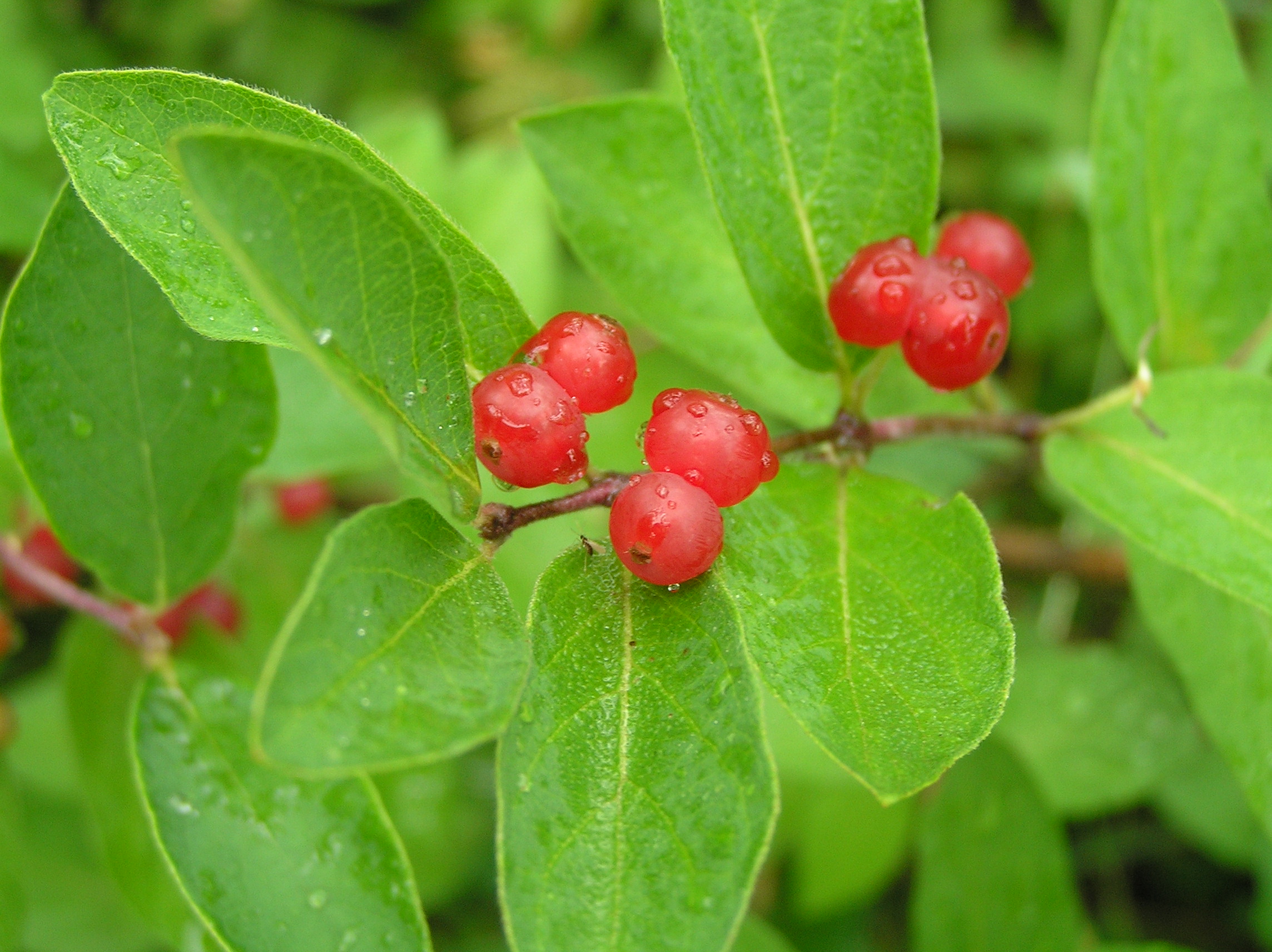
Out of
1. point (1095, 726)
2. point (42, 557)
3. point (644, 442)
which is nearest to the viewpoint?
point (644, 442)

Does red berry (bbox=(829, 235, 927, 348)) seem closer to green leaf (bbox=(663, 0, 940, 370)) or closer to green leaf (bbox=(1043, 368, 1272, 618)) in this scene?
green leaf (bbox=(663, 0, 940, 370))

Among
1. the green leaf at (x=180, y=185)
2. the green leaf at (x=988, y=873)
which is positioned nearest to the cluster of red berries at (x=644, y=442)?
the green leaf at (x=180, y=185)

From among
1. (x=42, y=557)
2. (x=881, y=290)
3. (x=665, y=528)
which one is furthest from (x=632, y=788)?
(x=42, y=557)

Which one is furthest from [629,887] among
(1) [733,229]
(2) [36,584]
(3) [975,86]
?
(3) [975,86]

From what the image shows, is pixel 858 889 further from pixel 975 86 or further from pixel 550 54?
pixel 550 54

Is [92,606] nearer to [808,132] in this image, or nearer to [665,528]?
[665,528]

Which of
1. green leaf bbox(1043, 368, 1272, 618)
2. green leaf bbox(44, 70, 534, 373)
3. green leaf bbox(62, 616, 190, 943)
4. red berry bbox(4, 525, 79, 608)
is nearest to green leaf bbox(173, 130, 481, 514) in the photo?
green leaf bbox(44, 70, 534, 373)
